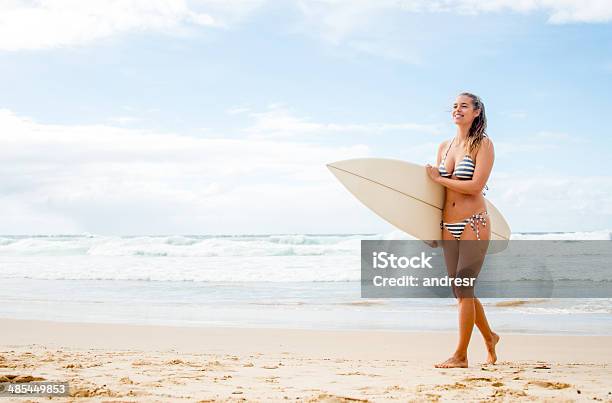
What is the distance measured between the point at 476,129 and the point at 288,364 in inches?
75.8

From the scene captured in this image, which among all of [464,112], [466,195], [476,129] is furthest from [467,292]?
[464,112]

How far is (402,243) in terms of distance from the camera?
18562 mm

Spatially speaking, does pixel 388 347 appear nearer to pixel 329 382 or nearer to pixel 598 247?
pixel 329 382

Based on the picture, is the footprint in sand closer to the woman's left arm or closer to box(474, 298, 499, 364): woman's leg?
box(474, 298, 499, 364): woman's leg

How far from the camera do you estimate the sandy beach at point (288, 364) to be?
125 inches

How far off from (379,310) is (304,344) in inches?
90.2

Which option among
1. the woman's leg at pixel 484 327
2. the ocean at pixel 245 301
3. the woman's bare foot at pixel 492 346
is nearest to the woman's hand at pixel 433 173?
the woman's leg at pixel 484 327

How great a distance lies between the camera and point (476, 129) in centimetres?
371

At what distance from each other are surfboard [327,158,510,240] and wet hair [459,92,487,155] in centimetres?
36

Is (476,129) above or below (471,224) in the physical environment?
above

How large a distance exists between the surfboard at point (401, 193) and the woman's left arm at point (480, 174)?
277 millimetres

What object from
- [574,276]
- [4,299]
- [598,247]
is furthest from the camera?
[598,247]

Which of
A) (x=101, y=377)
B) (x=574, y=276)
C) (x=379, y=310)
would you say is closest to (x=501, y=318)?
(x=379, y=310)

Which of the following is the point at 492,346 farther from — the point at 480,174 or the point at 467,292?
the point at 480,174
